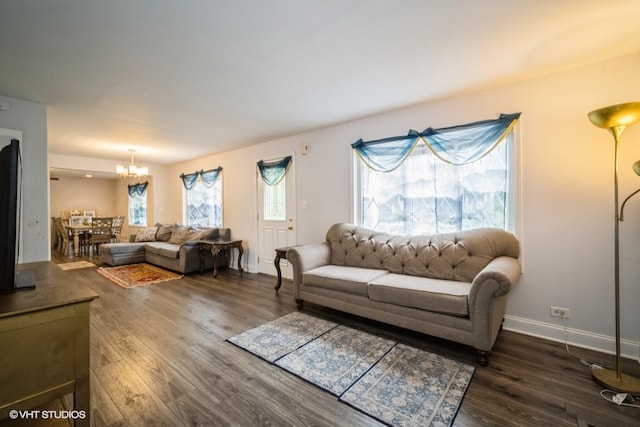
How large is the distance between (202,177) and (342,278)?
4.54 m

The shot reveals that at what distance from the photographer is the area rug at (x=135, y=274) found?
14.3 feet

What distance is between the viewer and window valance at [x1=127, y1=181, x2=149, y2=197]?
7453 mm

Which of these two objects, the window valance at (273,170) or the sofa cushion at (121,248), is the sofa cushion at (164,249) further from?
the window valance at (273,170)

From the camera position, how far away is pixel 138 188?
7.80 m

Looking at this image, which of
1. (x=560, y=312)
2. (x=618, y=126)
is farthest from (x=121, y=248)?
(x=618, y=126)

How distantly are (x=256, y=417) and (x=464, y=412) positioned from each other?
1188mm

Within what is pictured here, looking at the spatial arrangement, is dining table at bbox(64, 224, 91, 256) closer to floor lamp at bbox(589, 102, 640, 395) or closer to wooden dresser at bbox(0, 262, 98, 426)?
wooden dresser at bbox(0, 262, 98, 426)

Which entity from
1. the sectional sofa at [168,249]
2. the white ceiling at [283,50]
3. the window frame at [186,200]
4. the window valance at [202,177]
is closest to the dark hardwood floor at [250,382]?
the white ceiling at [283,50]

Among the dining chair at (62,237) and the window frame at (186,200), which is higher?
the window frame at (186,200)

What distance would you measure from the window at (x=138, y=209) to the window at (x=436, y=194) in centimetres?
676

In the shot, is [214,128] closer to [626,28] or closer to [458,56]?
[458,56]

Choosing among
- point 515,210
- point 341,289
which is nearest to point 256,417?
point 341,289

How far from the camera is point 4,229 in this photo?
121 cm

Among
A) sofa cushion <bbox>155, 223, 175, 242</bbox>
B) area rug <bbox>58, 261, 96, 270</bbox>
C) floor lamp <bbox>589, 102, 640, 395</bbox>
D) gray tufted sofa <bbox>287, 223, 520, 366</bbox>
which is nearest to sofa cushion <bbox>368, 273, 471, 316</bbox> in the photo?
gray tufted sofa <bbox>287, 223, 520, 366</bbox>
